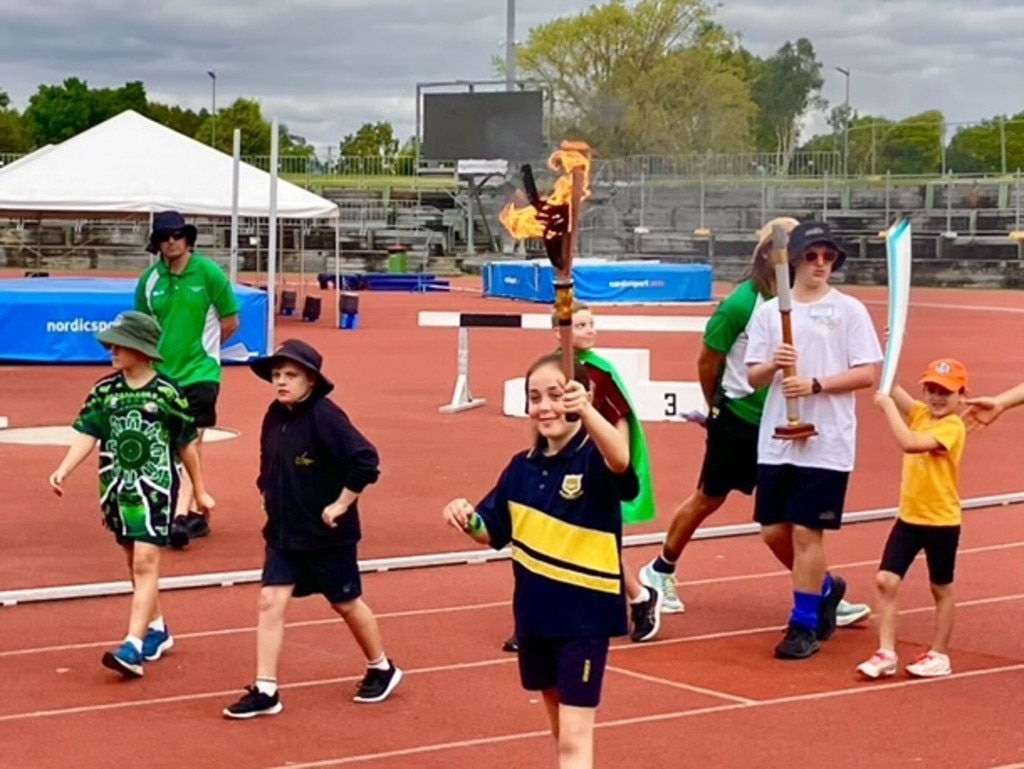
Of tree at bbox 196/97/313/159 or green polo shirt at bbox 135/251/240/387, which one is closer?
green polo shirt at bbox 135/251/240/387

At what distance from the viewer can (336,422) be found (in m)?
7.02

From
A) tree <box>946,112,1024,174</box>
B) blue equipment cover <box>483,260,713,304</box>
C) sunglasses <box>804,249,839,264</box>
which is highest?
tree <box>946,112,1024,174</box>

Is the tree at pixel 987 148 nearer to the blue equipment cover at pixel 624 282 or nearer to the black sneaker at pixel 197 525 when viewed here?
the blue equipment cover at pixel 624 282

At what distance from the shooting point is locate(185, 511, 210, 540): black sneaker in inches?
424

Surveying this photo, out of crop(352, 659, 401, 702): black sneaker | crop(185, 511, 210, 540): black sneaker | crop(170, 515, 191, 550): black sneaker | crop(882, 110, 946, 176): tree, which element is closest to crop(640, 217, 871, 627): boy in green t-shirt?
crop(352, 659, 401, 702): black sneaker

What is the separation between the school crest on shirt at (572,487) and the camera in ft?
17.2

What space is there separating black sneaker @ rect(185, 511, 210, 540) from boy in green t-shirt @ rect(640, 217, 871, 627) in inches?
130

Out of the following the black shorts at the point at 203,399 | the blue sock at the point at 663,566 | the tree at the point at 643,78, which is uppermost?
the tree at the point at 643,78

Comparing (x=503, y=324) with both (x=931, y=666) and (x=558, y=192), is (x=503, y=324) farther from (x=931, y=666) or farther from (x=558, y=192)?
(x=558, y=192)

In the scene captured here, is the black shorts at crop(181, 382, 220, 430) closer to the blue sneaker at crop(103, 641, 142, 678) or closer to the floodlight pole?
the blue sneaker at crop(103, 641, 142, 678)

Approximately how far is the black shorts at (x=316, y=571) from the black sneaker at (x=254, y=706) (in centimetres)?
44

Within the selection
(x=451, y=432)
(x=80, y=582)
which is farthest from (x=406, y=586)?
(x=451, y=432)

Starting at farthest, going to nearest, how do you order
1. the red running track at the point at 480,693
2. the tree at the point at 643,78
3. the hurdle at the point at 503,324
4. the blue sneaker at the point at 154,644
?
the tree at the point at 643,78 → the hurdle at the point at 503,324 → the blue sneaker at the point at 154,644 → the red running track at the point at 480,693

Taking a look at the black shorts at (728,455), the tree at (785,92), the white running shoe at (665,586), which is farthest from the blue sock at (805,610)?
the tree at (785,92)
